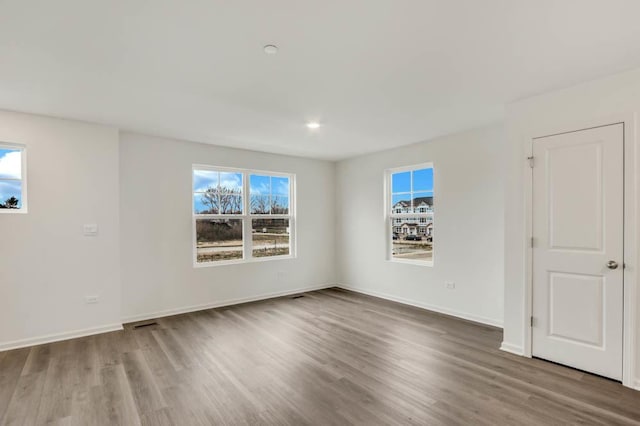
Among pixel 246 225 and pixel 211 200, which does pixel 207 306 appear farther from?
pixel 211 200

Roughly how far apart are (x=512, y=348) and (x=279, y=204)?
4168 mm

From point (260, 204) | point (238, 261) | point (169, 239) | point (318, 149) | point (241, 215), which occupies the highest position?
point (318, 149)

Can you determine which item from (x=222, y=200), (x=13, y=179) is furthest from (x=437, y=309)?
(x=13, y=179)

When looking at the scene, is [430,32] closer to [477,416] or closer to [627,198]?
[627,198]

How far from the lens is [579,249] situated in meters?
2.91

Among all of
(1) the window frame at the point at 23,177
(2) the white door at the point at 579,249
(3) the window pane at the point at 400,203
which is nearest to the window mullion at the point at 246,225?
(3) the window pane at the point at 400,203

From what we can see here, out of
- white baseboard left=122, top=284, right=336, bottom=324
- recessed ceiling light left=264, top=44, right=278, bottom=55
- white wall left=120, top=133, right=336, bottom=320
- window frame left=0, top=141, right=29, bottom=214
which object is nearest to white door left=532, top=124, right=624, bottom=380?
recessed ceiling light left=264, top=44, right=278, bottom=55

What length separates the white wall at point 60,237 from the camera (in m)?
3.52

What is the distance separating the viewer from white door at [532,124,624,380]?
272 cm

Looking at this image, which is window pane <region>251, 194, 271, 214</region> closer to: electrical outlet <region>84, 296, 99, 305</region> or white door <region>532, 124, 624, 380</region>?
electrical outlet <region>84, 296, 99, 305</region>

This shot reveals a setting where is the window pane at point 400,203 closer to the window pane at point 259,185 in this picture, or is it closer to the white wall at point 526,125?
the white wall at point 526,125

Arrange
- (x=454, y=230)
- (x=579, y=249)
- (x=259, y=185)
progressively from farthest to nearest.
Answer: (x=259, y=185), (x=454, y=230), (x=579, y=249)

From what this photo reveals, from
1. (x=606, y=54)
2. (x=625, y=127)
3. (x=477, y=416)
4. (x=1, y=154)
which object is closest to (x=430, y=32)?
(x=606, y=54)

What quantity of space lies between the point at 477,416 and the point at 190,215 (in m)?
4.29
